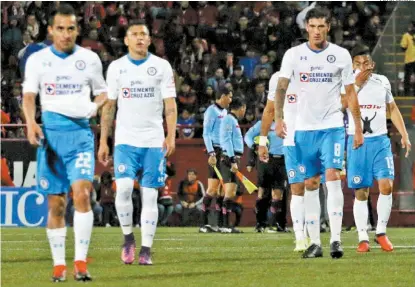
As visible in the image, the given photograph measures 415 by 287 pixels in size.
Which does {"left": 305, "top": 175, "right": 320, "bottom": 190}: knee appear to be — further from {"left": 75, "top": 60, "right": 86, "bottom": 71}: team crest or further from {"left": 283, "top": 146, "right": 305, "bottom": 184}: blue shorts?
{"left": 75, "top": 60, "right": 86, "bottom": 71}: team crest

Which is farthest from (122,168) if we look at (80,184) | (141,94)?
(80,184)

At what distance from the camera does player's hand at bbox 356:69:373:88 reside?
15.5 metres

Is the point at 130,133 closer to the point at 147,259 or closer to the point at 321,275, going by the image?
the point at 147,259

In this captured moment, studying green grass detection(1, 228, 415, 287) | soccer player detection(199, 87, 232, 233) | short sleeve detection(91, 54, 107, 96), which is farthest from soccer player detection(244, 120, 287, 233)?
short sleeve detection(91, 54, 107, 96)

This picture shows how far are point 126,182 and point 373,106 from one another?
4.07m

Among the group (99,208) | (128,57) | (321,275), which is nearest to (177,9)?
(99,208)

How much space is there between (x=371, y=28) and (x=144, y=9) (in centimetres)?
557

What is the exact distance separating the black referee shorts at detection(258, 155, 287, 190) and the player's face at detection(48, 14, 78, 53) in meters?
11.1

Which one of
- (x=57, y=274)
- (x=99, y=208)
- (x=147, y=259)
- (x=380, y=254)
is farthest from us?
(x=99, y=208)

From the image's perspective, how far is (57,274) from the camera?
35.2 feet

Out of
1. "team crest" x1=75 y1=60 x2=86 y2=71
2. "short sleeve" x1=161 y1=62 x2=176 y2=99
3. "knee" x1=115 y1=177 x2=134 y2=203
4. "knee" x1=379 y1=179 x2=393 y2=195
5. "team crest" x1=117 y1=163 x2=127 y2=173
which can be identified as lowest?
"knee" x1=379 y1=179 x2=393 y2=195

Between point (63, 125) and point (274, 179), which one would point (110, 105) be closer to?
point (63, 125)

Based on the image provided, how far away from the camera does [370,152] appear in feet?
51.1

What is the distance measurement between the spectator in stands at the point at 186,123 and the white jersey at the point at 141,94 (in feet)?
44.1
